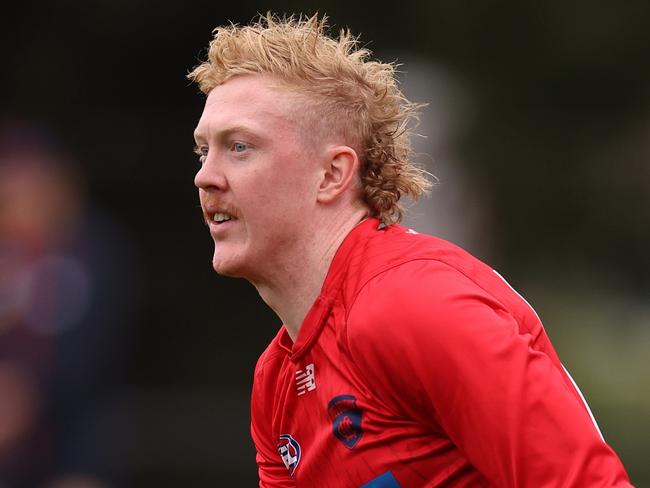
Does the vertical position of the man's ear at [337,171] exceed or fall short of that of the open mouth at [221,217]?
it exceeds it

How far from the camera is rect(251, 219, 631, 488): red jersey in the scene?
8.16 ft

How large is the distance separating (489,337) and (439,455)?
15.9 inches

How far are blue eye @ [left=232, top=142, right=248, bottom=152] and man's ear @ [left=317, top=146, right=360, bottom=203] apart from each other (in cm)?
22

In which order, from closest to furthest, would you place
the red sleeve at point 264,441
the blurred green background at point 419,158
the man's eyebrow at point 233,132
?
the man's eyebrow at point 233,132 < the red sleeve at point 264,441 < the blurred green background at point 419,158

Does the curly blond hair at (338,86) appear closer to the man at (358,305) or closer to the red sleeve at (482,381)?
the man at (358,305)

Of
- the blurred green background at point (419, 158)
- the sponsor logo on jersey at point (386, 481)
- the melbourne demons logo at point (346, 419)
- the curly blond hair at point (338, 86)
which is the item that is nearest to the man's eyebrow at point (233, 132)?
the curly blond hair at point (338, 86)

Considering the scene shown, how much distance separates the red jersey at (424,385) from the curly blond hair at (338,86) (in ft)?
0.66

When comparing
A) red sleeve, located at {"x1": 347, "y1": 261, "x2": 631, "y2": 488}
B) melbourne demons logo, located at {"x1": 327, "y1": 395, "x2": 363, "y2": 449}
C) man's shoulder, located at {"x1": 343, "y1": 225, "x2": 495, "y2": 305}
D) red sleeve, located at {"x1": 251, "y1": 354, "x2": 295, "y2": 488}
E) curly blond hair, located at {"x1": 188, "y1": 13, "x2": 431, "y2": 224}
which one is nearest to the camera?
red sleeve, located at {"x1": 347, "y1": 261, "x2": 631, "y2": 488}

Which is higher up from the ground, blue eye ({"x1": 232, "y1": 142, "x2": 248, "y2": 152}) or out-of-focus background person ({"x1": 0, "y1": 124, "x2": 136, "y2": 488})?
blue eye ({"x1": 232, "y1": 142, "x2": 248, "y2": 152})

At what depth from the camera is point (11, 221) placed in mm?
6945

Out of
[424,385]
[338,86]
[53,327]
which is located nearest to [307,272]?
[338,86]

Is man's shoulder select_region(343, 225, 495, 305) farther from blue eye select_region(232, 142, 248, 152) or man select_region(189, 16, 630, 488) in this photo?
blue eye select_region(232, 142, 248, 152)

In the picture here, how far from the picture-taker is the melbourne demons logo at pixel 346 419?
284cm

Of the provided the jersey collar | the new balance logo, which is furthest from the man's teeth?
the new balance logo
